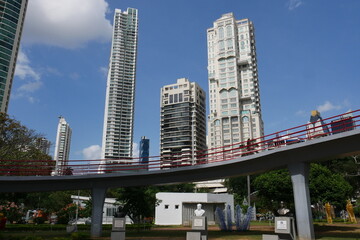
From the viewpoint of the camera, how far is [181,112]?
156 m

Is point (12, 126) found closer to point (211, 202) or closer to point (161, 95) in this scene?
point (211, 202)

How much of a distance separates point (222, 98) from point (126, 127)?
73907 mm

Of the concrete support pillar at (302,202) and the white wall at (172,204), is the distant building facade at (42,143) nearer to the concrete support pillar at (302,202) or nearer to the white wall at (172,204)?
the white wall at (172,204)

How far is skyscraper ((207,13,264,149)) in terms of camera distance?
5556 inches

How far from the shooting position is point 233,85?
146m

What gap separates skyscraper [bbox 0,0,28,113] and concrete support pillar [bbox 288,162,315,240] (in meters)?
97.4

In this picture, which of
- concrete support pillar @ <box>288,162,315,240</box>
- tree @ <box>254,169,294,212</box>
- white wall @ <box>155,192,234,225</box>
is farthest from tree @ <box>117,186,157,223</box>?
white wall @ <box>155,192,234,225</box>

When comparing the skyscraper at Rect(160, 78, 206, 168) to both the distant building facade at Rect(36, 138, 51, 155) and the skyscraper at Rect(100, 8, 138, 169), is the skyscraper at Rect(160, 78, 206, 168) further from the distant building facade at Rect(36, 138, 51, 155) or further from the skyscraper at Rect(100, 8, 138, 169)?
the distant building facade at Rect(36, 138, 51, 155)

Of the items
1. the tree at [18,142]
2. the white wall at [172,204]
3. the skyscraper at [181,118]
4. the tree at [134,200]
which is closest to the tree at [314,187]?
the tree at [134,200]

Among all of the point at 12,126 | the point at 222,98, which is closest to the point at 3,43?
the point at 12,126

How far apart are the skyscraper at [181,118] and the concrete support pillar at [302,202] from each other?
129 m

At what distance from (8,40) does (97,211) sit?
96777mm

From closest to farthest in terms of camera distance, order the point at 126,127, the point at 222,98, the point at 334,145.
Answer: the point at 334,145, the point at 222,98, the point at 126,127

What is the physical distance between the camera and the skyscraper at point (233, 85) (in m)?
141
